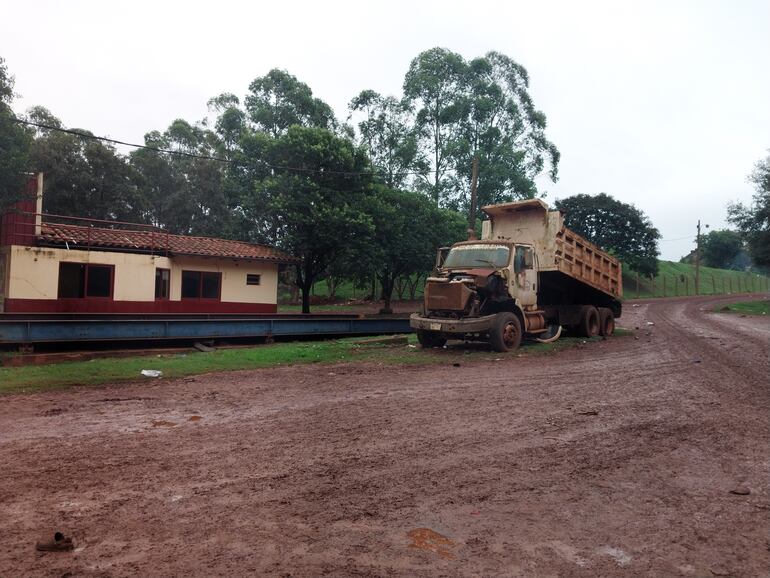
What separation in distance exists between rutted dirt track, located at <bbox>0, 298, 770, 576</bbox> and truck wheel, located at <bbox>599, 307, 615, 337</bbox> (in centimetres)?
882

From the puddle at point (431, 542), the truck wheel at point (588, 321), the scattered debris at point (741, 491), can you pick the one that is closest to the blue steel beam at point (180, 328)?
the truck wheel at point (588, 321)

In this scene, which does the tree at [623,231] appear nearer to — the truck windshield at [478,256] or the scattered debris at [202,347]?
the truck windshield at [478,256]

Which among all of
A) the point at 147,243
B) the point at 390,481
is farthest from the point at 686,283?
the point at 390,481

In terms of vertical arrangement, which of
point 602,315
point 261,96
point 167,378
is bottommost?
point 167,378

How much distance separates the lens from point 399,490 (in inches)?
164

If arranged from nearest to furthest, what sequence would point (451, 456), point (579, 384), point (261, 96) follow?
point (451, 456), point (579, 384), point (261, 96)

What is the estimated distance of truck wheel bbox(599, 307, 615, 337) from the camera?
56.3 feet

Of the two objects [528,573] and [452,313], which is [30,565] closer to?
[528,573]

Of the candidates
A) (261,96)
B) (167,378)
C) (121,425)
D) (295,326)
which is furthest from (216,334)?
(261,96)

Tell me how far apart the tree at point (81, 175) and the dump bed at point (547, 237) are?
81.2 ft

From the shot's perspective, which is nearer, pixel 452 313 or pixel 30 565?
pixel 30 565

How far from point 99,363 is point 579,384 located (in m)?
9.17

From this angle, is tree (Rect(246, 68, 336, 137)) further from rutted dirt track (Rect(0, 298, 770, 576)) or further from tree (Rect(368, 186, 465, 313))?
rutted dirt track (Rect(0, 298, 770, 576))

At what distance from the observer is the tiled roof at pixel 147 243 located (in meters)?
18.7
